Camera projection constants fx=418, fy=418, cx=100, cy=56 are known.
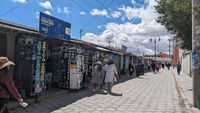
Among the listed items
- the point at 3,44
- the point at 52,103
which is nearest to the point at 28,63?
the point at 3,44

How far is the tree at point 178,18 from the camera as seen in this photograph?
79.4 feet

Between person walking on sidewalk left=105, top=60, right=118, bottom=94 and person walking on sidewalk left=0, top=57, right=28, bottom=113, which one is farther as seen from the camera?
person walking on sidewalk left=105, top=60, right=118, bottom=94

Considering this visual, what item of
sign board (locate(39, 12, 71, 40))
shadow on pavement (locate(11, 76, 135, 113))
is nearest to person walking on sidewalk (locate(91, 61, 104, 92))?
shadow on pavement (locate(11, 76, 135, 113))

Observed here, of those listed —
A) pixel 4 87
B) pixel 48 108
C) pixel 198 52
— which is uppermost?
pixel 198 52

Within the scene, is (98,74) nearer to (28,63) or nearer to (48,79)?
(48,79)

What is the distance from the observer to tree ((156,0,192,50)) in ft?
79.4

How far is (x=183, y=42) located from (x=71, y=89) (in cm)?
990

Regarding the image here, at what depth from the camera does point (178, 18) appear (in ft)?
84.1

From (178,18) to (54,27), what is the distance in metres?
10.6

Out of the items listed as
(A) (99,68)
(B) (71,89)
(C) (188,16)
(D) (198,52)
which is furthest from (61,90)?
(C) (188,16)

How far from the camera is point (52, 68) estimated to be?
20.2 metres

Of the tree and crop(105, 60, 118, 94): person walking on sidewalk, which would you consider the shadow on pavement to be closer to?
crop(105, 60, 118, 94): person walking on sidewalk

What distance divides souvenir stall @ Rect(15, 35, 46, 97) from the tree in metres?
10.8

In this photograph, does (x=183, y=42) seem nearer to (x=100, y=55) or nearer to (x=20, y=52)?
(x=100, y=55)
